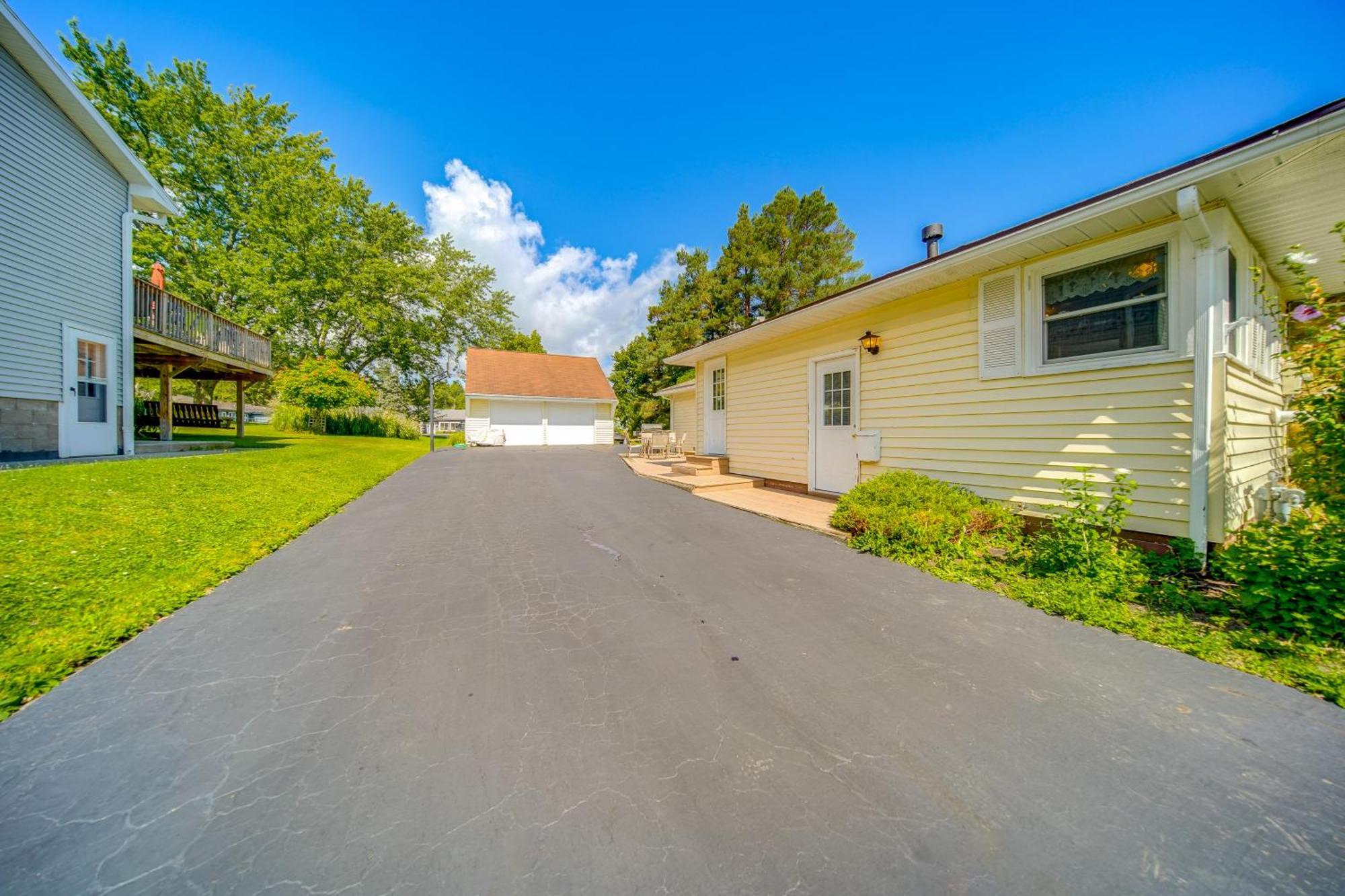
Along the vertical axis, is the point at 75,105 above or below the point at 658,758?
above

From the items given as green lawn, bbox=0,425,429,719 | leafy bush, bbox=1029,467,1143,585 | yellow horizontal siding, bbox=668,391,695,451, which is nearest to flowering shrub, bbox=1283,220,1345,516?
leafy bush, bbox=1029,467,1143,585

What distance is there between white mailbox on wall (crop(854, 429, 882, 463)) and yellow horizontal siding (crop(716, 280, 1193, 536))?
9 centimetres

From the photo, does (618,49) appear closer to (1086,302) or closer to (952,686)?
(1086,302)

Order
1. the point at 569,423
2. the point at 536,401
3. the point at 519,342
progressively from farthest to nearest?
the point at 519,342 < the point at 569,423 < the point at 536,401

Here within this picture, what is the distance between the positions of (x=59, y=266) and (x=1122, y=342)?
1637 cm

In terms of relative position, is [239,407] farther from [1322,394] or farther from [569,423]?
[1322,394]

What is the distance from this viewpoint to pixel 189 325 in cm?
1082

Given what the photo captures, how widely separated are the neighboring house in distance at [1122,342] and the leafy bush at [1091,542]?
1.32 ft

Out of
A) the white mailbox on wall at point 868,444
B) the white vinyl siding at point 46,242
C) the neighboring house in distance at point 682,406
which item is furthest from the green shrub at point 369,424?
the white mailbox on wall at point 868,444

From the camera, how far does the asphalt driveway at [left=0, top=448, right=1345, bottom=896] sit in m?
1.43

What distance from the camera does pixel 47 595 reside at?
10.3ft

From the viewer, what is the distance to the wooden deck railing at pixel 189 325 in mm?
9781

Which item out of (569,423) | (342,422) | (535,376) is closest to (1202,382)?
(569,423)

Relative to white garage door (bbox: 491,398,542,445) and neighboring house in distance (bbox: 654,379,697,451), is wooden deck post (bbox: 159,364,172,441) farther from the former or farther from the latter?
neighboring house in distance (bbox: 654,379,697,451)
